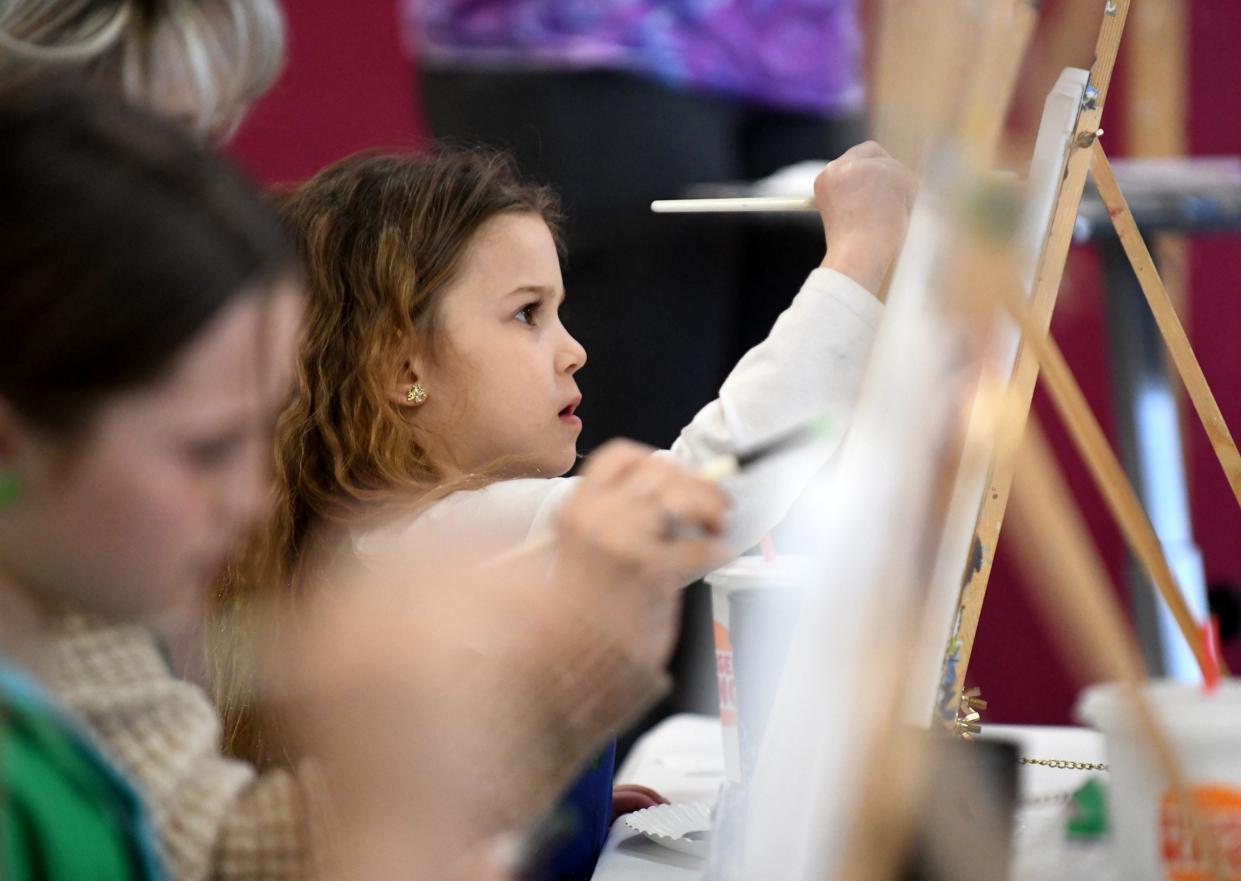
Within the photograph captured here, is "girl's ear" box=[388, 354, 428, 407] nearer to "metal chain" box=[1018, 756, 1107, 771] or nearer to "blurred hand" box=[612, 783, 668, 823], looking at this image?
"blurred hand" box=[612, 783, 668, 823]

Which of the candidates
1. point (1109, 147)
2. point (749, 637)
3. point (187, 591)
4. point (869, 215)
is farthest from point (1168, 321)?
point (1109, 147)

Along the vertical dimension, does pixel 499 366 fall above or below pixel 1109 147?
below

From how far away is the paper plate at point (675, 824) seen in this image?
2.89 ft

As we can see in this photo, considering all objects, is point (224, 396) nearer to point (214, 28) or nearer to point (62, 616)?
point (62, 616)

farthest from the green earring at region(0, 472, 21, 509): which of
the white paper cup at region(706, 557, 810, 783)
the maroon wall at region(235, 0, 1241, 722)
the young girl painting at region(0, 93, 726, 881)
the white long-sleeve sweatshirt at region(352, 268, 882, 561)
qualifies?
the maroon wall at region(235, 0, 1241, 722)

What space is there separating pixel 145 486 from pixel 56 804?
11 centimetres

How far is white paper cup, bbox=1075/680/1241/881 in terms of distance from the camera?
25.6 inches

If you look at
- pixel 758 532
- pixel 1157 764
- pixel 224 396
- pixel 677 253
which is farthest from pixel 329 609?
pixel 677 253

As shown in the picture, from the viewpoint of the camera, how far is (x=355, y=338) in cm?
107

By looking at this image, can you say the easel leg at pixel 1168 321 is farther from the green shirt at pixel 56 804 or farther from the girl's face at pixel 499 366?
the green shirt at pixel 56 804

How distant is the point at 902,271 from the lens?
2.43 feet

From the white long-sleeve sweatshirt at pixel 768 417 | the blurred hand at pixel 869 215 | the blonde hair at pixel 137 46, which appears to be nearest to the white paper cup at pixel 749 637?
the white long-sleeve sweatshirt at pixel 768 417

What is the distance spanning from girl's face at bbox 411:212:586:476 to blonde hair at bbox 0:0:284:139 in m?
0.20

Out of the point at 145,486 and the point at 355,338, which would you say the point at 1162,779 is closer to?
the point at 145,486
